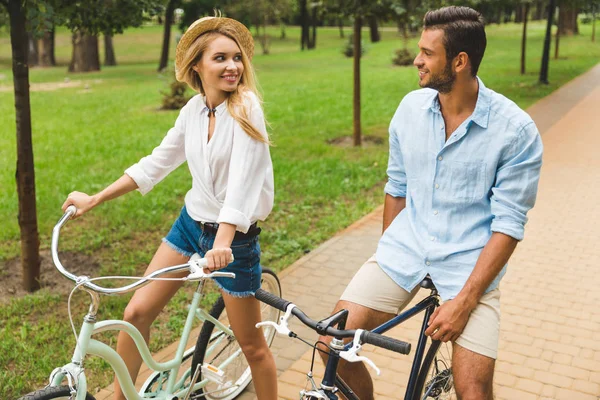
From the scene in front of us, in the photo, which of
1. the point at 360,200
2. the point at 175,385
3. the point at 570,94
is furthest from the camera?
the point at 570,94

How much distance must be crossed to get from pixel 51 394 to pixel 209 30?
1.66m

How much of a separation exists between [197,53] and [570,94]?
16.5 m

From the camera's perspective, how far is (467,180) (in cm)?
287

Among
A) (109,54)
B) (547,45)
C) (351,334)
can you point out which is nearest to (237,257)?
(351,334)

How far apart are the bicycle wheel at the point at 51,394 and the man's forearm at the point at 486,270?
1.54 metres

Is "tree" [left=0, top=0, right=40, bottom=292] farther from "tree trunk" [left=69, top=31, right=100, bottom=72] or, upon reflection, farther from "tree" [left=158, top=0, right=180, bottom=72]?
"tree trunk" [left=69, top=31, right=100, bottom=72]

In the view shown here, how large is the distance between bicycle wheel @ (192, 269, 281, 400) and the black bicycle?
936 mm

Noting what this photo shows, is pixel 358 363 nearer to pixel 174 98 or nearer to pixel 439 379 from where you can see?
pixel 439 379

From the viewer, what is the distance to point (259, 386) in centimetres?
345

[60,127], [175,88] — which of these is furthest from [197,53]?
[175,88]

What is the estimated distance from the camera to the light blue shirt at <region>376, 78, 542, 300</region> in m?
2.77

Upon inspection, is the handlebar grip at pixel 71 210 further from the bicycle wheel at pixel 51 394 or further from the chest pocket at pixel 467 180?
the chest pocket at pixel 467 180

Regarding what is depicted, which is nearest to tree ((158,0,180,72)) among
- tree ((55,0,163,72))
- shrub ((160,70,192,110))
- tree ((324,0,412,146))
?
shrub ((160,70,192,110))

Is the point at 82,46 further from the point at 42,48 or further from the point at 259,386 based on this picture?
the point at 259,386
